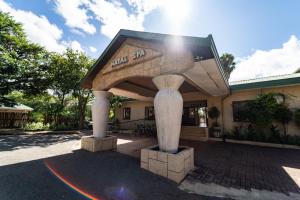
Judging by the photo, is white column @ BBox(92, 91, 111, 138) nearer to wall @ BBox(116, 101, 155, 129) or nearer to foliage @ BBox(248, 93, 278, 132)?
foliage @ BBox(248, 93, 278, 132)

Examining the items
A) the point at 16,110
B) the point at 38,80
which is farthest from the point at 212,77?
the point at 16,110

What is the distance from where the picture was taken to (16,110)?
18922 millimetres

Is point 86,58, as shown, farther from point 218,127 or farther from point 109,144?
point 218,127

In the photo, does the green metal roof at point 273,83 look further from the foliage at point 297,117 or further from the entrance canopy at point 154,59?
the entrance canopy at point 154,59

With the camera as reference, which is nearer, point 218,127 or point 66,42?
point 218,127

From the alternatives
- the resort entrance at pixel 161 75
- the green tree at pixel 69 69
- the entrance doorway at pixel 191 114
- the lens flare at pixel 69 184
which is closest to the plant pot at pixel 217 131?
the entrance doorway at pixel 191 114

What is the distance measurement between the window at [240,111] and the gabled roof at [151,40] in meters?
6.92

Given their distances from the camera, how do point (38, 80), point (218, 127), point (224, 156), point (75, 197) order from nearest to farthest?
1. point (75, 197)
2. point (224, 156)
3. point (218, 127)
4. point (38, 80)

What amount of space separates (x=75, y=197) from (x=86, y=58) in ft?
52.0

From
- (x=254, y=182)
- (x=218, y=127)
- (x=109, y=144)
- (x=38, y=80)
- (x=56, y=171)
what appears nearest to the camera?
(x=254, y=182)

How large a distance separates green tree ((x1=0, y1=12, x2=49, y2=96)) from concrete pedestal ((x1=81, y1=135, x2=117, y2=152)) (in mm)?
14075

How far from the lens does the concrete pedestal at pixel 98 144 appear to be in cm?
683

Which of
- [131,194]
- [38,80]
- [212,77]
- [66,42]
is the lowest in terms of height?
[131,194]

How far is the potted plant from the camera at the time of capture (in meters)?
10.8
